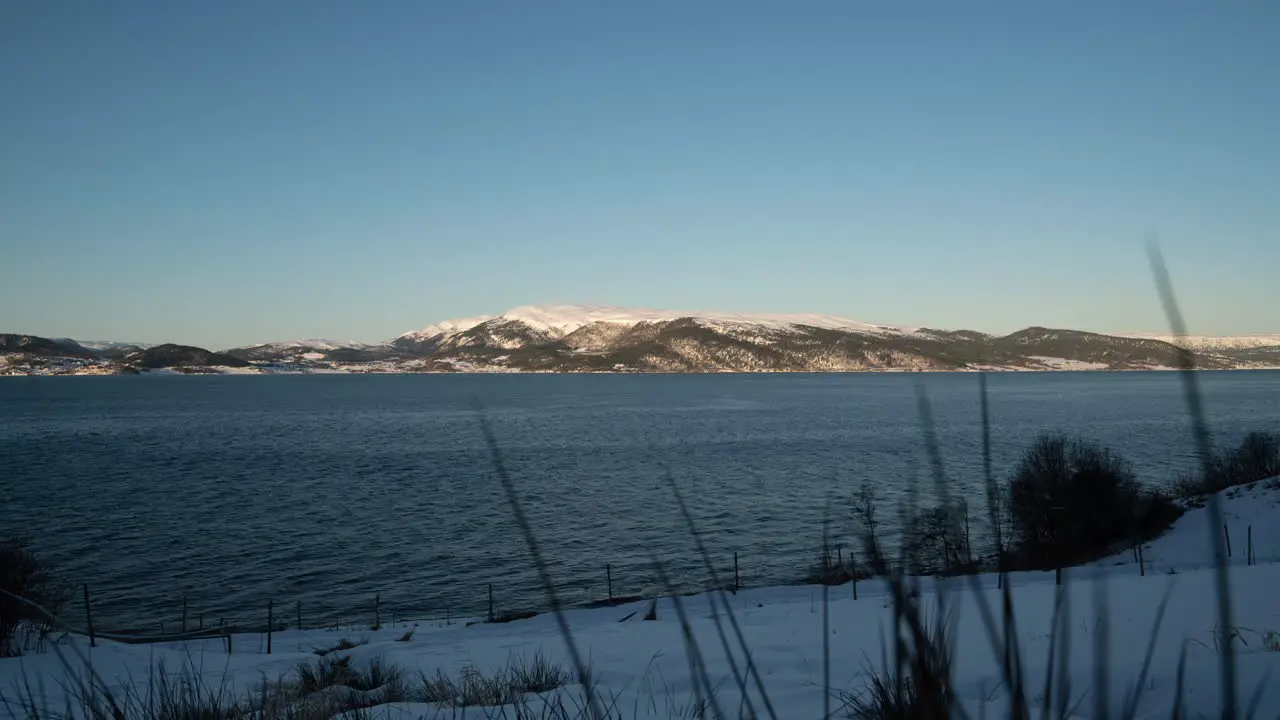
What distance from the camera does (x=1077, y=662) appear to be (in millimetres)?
7270

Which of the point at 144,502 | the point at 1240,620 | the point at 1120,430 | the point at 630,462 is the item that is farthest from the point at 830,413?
the point at 1240,620

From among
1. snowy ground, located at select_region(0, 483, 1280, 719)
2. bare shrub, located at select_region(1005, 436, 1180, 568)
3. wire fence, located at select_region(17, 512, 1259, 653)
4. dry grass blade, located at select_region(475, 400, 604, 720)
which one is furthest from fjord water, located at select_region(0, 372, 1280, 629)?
bare shrub, located at select_region(1005, 436, 1180, 568)

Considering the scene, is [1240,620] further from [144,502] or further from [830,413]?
[830,413]

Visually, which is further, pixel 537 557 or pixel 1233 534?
pixel 1233 534

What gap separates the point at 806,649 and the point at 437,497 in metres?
46.6

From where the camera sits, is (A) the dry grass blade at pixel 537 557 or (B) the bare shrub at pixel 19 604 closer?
(A) the dry grass blade at pixel 537 557

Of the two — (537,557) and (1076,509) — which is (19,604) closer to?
(537,557)

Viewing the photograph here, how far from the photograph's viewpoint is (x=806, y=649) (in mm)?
11102

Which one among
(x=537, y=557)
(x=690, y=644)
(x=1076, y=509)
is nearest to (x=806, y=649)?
(x=690, y=644)

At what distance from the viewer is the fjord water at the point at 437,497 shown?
109 ft

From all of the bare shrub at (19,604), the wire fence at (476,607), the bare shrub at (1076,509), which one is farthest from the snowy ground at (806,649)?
the bare shrub at (1076,509)

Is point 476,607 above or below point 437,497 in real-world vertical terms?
below

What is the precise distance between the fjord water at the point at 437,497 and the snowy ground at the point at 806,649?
2624 mm

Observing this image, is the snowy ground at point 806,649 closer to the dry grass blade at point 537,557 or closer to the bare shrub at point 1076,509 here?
the dry grass blade at point 537,557
